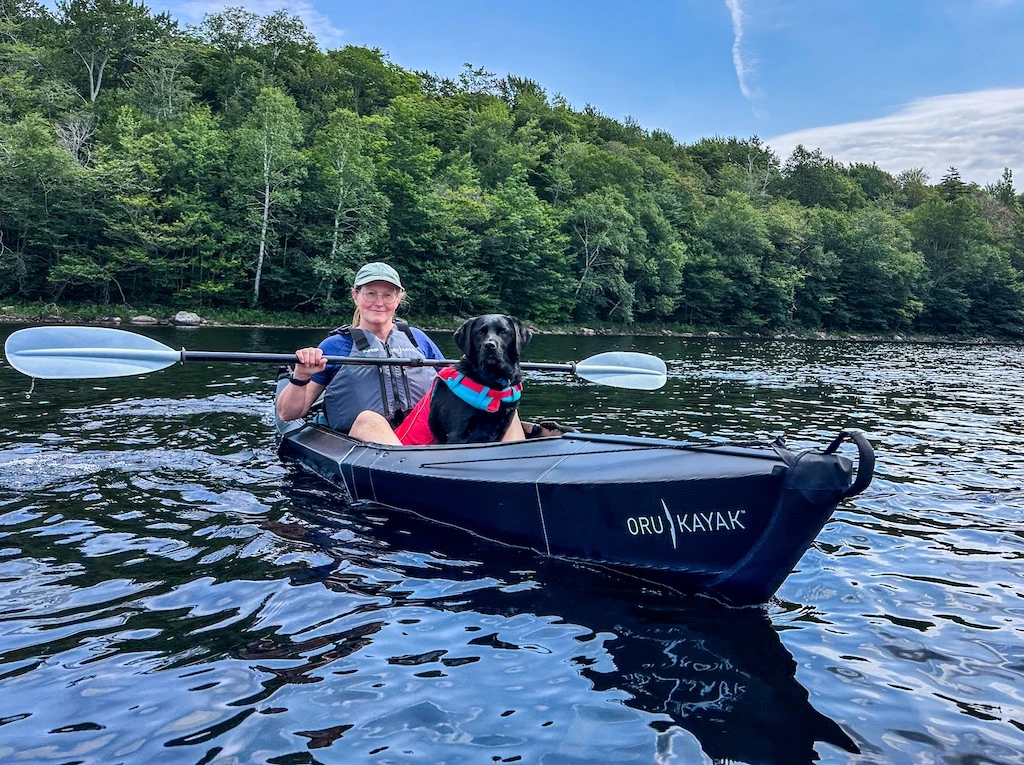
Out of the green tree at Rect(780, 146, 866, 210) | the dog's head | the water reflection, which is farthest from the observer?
the green tree at Rect(780, 146, 866, 210)

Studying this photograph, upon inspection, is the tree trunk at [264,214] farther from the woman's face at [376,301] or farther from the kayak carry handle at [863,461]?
the kayak carry handle at [863,461]

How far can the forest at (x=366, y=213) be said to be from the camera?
1277 inches

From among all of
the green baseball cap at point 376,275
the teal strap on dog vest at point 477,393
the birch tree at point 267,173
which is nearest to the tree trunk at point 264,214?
the birch tree at point 267,173

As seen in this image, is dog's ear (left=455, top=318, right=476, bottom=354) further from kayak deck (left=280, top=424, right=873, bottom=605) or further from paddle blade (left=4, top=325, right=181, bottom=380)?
paddle blade (left=4, top=325, right=181, bottom=380)

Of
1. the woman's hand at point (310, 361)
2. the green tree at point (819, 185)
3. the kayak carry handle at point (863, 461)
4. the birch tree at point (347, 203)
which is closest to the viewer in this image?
the kayak carry handle at point (863, 461)

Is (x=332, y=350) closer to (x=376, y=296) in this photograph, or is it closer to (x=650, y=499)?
(x=376, y=296)

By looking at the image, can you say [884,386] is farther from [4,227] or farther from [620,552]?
A: [4,227]

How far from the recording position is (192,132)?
35031 mm

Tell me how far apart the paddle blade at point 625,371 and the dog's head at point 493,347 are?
1121 millimetres

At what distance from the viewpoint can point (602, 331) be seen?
135ft

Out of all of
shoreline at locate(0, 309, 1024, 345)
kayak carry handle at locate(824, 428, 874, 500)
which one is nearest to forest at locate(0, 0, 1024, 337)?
shoreline at locate(0, 309, 1024, 345)

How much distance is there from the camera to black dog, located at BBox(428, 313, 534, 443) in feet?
16.7

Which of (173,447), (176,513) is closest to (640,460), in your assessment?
(176,513)

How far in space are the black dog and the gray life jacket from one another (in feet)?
3.41
